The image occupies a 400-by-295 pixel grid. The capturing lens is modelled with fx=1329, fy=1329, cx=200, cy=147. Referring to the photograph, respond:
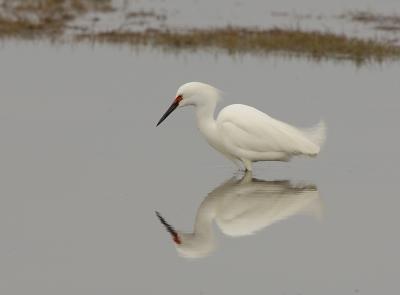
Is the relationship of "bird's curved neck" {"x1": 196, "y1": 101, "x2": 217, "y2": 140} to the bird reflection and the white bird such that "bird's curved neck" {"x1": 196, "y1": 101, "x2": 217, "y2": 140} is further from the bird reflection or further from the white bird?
the bird reflection

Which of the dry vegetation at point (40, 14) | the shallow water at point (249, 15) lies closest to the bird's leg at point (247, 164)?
the dry vegetation at point (40, 14)

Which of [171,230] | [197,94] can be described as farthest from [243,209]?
[197,94]

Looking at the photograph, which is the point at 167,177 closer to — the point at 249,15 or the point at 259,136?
the point at 259,136

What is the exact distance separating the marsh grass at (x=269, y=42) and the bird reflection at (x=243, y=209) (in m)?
8.12

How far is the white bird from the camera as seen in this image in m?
13.6

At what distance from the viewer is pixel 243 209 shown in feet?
38.5

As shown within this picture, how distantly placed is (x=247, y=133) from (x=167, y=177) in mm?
1124

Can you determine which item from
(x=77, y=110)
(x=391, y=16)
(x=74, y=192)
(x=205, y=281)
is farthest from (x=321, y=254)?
(x=391, y=16)

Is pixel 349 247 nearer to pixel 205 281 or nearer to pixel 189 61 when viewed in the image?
pixel 205 281

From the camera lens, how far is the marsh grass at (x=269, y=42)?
2142 cm

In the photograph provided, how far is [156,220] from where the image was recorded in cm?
1121

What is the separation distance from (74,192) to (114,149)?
2074 millimetres

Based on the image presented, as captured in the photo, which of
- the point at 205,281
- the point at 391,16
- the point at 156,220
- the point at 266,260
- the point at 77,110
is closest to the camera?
the point at 205,281

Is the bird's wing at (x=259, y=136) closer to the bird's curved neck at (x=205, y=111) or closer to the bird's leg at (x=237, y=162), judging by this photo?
the bird's curved neck at (x=205, y=111)
